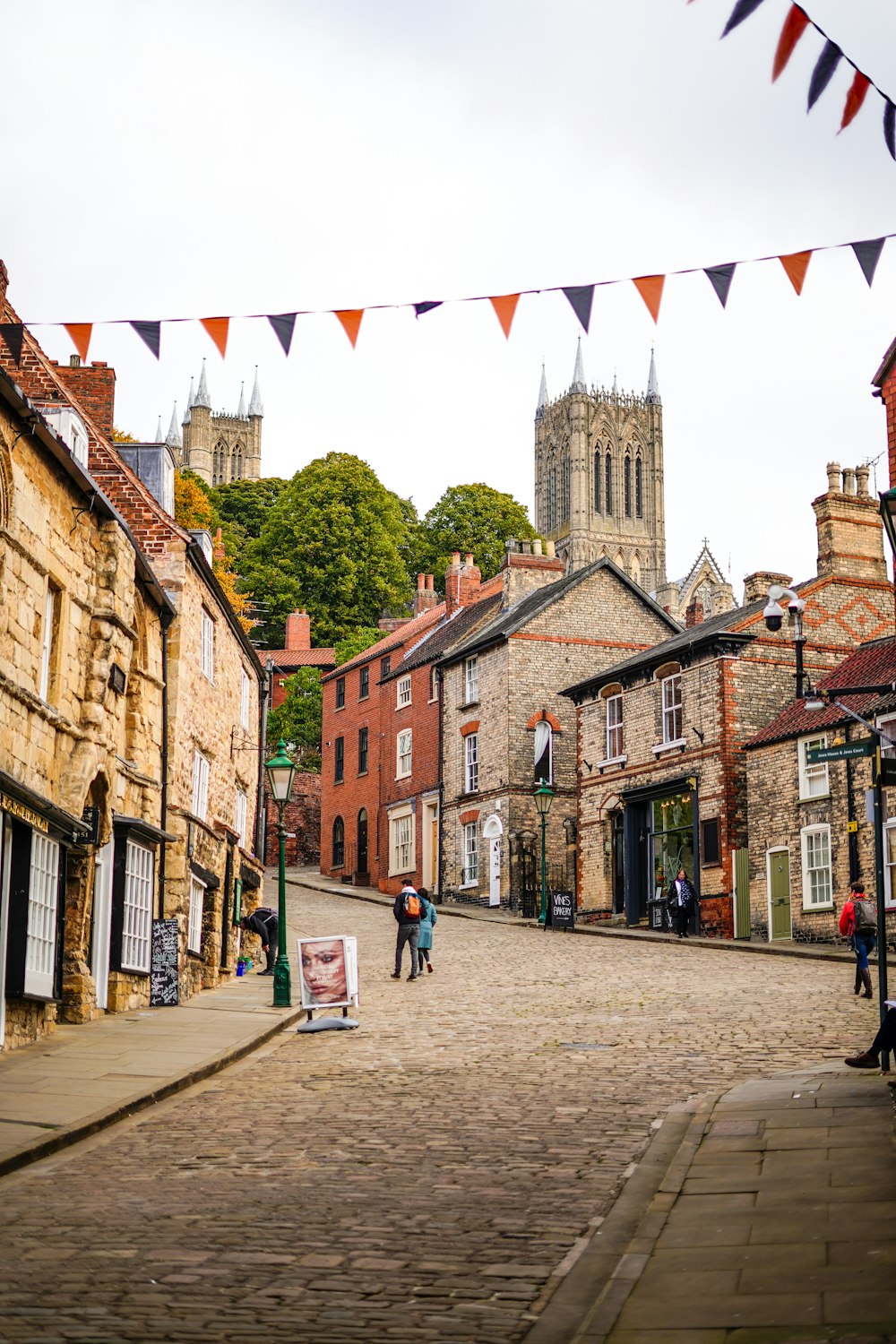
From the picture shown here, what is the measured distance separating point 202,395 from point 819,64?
161938 mm

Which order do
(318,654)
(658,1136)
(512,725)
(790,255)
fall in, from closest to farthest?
(658,1136)
(790,255)
(512,725)
(318,654)

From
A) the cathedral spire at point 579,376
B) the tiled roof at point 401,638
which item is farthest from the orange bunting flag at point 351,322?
the cathedral spire at point 579,376

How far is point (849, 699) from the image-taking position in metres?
33.6

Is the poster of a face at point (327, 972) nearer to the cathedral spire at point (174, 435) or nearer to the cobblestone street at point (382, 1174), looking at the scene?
the cobblestone street at point (382, 1174)

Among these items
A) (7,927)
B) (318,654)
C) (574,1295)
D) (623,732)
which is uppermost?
(318,654)

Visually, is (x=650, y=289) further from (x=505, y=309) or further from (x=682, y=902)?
(x=682, y=902)

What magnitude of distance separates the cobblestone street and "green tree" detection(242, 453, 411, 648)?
53.3 metres

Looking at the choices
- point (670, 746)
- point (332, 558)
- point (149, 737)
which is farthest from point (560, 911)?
point (332, 558)

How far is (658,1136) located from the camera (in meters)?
11.2

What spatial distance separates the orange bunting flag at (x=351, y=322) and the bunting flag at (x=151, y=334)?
1.52 metres

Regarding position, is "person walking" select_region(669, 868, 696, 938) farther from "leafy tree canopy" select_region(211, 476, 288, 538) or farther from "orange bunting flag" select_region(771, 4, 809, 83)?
"leafy tree canopy" select_region(211, 476, 288, 538)

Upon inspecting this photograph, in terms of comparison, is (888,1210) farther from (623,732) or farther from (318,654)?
(318,654)

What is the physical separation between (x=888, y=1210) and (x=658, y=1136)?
297 cm

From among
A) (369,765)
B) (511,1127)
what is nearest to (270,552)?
(369,765)
